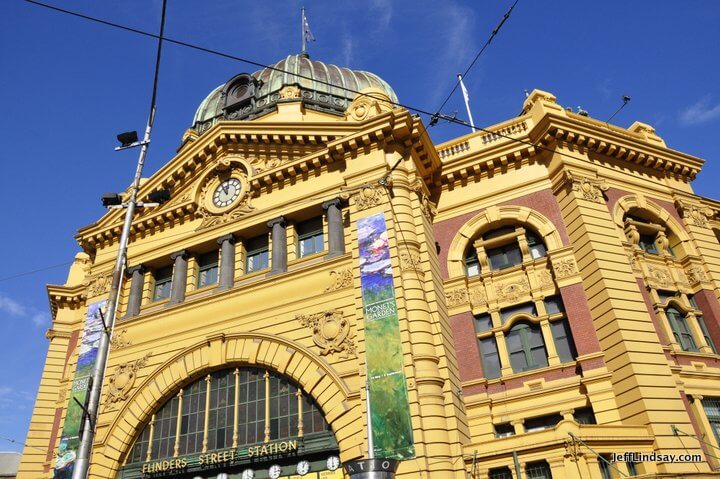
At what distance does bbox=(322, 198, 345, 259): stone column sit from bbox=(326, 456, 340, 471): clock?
27.2ft

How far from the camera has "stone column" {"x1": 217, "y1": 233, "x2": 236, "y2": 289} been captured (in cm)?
2655

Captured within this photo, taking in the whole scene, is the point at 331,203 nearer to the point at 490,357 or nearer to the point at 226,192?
the point at 226,192

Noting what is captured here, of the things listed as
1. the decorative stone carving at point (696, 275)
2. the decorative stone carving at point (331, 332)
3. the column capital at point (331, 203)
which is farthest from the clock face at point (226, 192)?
the decorative stone carving at point (696, 275)

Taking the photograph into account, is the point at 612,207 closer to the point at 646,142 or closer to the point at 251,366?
the point at 646,142

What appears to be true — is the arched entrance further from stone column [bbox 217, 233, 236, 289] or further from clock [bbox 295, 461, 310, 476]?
stone column [bbox 217, 233, 236, 289]

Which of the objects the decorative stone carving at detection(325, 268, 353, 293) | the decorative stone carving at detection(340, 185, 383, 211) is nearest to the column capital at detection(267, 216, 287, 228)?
the decorative stone carving at detection(340, 185, 383, 211)

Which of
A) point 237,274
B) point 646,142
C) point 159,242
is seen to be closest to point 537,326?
point 646,142

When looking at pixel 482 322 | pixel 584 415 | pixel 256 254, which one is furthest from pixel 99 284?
pixel 584 415

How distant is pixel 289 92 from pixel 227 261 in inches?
580

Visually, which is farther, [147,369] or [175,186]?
[175,186]

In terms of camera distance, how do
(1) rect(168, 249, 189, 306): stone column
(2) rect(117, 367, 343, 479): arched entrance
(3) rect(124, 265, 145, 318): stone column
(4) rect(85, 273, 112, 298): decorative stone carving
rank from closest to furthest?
1. (2) rect(117, 367, 343, 479): arched entrance
2. (1) rect(168, 249, 189, 306): stone column
3. (3) rect(124, 265, 145, 318): stone column
4. (4) rect(85, 273, 112, 298): decorative stone carving

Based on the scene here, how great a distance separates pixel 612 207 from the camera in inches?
1016

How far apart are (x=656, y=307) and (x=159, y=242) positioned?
24.5m

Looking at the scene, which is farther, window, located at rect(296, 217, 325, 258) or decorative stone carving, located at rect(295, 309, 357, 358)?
window, located at rect(296, 217, 325, 258)
